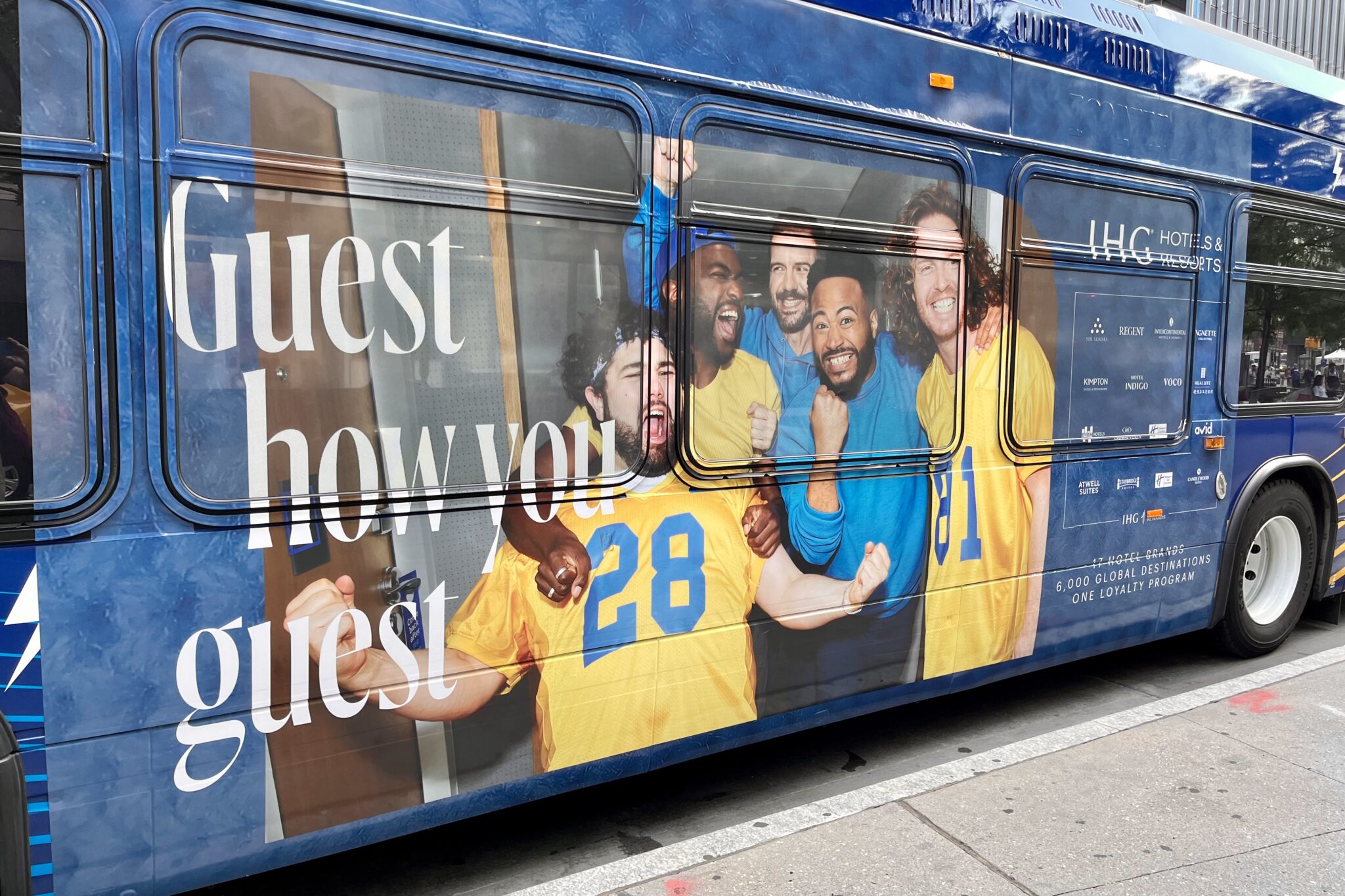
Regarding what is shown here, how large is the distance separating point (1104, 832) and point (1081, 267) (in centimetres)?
257

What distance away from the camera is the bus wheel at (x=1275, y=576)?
19.3ft

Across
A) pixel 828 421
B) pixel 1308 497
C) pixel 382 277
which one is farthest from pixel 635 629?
pixel 1308 497

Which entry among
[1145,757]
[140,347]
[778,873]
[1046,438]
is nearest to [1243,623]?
[1145,757]

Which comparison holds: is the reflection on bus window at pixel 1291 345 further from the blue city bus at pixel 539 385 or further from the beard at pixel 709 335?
the beard at pixel 709 335

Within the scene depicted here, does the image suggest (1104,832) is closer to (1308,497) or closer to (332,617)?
(332,617)

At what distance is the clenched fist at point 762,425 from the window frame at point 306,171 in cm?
82

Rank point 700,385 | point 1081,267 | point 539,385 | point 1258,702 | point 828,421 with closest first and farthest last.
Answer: point 539,385
point 700,385
point 828,421
point 1081,267
point 1258,702

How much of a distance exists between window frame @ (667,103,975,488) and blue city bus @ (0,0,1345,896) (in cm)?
2

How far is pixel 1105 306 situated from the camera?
4.88 meters

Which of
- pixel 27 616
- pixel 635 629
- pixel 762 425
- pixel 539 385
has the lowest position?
pixel 635 629

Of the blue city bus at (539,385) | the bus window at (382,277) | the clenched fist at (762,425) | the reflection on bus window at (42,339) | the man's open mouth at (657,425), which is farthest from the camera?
the clenched fist at (762,425)

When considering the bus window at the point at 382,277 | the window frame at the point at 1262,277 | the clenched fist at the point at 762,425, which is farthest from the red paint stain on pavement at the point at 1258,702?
the bus window at the point at 382,277

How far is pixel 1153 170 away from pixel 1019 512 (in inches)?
75.9

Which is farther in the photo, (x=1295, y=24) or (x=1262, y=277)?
(x=1295, y=24)
